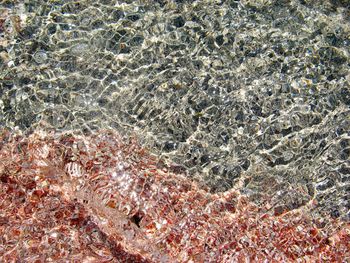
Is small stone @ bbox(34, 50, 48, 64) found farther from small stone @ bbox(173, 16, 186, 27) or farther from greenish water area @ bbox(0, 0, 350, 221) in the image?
small stone @ bbox(173, 16, 186, 27)

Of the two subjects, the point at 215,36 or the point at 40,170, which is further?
the point at 215,36

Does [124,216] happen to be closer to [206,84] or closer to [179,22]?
[206,84]

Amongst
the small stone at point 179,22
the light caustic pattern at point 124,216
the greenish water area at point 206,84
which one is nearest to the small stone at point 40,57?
the greenish water area at point 206,84

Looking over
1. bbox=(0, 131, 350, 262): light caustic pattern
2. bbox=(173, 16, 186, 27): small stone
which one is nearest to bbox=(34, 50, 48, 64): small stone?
bbox=(0, 131, 350, 262): light caustic pattern

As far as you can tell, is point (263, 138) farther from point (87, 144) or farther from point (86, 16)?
point (86, 16)

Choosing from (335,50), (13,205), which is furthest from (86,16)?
(335,50)

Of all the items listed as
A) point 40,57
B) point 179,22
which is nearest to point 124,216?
point 40,57
